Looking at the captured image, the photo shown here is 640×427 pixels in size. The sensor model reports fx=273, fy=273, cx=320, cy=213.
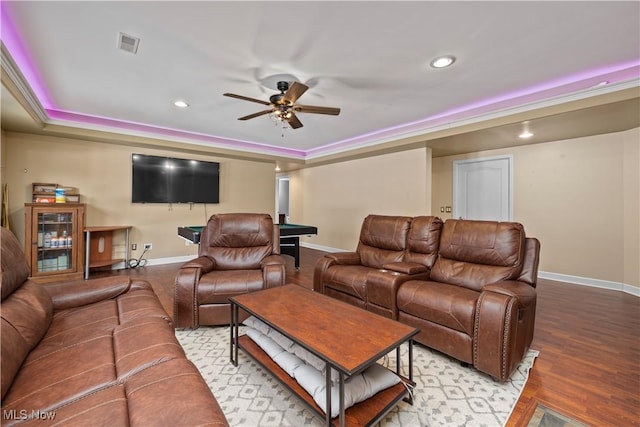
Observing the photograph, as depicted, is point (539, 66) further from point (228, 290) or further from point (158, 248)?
point (158, 248)

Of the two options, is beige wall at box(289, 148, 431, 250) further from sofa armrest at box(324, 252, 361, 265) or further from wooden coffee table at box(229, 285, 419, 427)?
wooden coffee table at box(229, 285, 419, 427)

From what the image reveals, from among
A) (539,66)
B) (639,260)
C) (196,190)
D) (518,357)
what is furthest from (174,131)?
(639,260)

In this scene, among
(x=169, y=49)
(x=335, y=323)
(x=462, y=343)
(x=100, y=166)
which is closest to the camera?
(x=335, y=323)

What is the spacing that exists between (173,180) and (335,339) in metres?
4.91

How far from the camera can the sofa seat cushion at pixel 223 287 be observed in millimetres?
2457

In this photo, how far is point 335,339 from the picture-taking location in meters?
1.42

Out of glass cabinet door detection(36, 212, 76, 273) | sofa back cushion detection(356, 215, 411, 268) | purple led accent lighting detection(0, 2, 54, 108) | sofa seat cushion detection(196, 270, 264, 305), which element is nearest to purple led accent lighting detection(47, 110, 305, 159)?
purple led accent lighting detection(0, 2, 54, 108)

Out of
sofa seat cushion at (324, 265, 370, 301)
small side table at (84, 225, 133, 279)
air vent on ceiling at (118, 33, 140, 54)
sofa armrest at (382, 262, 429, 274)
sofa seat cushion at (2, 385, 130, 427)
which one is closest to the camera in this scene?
sofa seat cushion at (2, 385, 130, 427)

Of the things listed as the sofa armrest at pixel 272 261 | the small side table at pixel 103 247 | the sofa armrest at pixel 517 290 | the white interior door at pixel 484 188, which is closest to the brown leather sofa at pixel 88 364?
the sofa armrest at pixel 272 261

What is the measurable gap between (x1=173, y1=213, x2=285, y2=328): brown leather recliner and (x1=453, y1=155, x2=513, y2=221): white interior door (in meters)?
3.91

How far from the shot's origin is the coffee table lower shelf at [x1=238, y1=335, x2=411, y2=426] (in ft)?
4.21

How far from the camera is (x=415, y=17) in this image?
6.39ft

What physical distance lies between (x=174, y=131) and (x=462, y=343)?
5.19m

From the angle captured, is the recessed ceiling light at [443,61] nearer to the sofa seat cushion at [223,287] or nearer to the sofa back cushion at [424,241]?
the sofa back cushion at [424,241]
